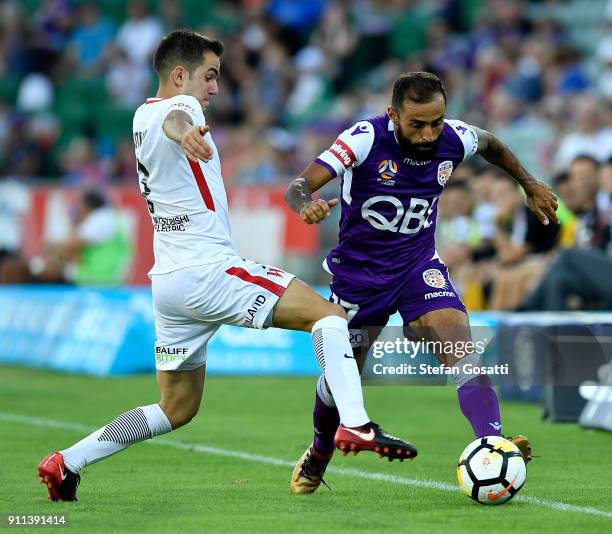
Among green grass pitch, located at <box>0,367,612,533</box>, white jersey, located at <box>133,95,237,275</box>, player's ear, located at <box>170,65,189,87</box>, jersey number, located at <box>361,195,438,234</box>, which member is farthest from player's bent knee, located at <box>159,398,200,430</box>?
player's ear, located at <box>170,65,189,87</box>

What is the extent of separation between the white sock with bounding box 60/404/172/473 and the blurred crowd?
837 centimetres

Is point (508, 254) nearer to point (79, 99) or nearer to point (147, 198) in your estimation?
point (147, 198)

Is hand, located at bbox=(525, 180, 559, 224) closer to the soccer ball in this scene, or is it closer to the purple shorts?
the purple shorts

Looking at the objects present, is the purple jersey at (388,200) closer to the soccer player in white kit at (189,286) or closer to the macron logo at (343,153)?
the macron logo at (343,153)

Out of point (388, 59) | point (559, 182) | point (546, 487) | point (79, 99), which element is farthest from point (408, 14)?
point (546, 487)

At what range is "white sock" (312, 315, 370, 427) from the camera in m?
6.46

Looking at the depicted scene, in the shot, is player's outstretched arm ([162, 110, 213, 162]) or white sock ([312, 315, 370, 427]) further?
white sock ([312, 315, 370, 427])

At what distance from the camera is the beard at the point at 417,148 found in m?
7.07

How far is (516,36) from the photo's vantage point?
2073 cm

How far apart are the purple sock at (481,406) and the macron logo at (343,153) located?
1.27 m

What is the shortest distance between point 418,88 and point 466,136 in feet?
1.81

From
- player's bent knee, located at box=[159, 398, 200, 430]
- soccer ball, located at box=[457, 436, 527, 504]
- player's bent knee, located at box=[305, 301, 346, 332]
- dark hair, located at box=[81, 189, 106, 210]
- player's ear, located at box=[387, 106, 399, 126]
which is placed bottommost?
soccer ball, located at box=[457, 436, 527, 504]

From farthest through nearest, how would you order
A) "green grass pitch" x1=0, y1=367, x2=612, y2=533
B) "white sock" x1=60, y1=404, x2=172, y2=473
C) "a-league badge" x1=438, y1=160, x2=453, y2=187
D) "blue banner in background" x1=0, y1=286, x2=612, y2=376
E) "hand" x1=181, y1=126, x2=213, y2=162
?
"blue banner in background" x1=0, y1=286, x2=612, y2=376 < "a-league badge" x1=438, y1=160, x2=453, y2=187 < "white sock" x1=60, y1=404, x2=172, y2=473 < "green grass pitch" x1=0, y1=367, x2=612, y2=533 < "hand" x1=181, y1=126, x2=213, y2=162

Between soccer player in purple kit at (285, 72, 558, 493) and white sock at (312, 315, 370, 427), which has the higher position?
soccer player in purple kit at (285, 72, 558, 493)
